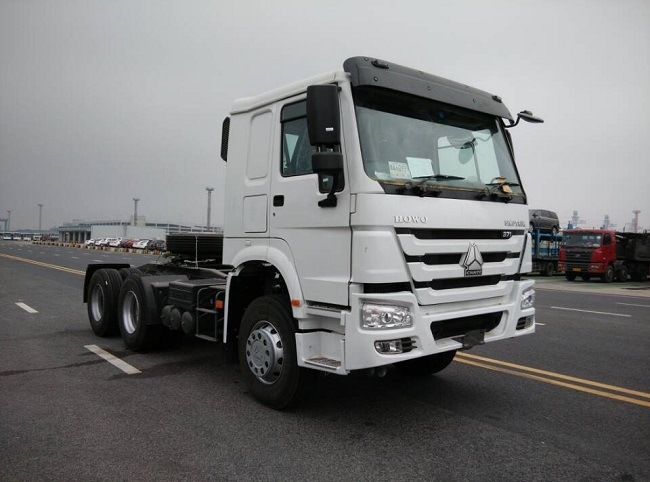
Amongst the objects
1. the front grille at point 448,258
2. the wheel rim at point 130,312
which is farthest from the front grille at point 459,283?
the wheel rim at point 130,312

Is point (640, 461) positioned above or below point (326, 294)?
below

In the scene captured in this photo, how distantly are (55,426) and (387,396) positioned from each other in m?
2.89

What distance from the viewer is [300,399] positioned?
4.46 meters

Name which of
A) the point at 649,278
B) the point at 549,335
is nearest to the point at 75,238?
the point at 649,278

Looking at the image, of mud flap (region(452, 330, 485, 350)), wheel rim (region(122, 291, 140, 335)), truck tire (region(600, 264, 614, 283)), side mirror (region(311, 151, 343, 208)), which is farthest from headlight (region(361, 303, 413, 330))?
truck tire (region(600, 264, 614, 283))

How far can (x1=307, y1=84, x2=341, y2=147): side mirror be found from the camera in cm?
380

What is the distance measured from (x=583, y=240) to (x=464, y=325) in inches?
892

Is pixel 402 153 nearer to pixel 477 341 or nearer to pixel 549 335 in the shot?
pixel 477 341

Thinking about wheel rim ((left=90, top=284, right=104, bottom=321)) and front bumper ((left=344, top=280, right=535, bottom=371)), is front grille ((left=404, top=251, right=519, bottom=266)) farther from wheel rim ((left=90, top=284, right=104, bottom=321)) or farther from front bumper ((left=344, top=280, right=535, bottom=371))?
wheel rim ((left=90, top=284, right=104, bottom=321))

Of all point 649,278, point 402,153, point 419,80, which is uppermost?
point 419,80

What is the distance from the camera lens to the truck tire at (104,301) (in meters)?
7.62

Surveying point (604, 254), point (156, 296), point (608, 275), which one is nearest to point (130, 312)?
point (156, 296)

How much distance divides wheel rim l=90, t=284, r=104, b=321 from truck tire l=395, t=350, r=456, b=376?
15.2ft

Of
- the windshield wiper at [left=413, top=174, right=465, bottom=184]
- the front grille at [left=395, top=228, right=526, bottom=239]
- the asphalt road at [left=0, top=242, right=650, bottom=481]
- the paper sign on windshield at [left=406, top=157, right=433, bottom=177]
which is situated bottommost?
the asphalt road at [left=0, top=242, right=650, bottom=481]
